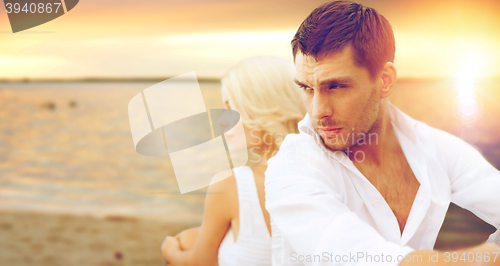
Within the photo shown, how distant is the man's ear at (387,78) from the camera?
63 centimetres

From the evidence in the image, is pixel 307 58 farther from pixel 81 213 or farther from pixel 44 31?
pixel 81 213

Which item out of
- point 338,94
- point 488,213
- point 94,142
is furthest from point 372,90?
point 94,142

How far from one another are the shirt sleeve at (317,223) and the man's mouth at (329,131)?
0.07 meters

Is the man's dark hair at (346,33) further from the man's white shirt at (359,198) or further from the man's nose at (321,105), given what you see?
the man's white shirt at (359,198)

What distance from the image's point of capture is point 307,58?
61cm

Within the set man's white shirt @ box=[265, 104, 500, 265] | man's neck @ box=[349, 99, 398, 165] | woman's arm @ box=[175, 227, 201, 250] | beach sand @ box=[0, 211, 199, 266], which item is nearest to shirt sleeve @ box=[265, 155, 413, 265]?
man's white shirt @ box=[265, 104, 500, 265]

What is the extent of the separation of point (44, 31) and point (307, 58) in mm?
1094

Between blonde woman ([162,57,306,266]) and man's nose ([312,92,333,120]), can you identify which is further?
blonde woman ([162,57,306,266])

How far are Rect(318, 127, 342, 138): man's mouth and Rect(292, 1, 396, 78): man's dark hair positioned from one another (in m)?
0.11

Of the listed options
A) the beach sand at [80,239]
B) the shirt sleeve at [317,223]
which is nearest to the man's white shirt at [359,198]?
the shirt sleeve at [317,223]

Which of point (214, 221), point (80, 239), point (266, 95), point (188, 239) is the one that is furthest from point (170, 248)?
point (80, 239)

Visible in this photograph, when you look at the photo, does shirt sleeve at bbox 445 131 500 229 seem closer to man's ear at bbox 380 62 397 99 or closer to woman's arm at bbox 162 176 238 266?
man's ear at bbox 380 62 397 99

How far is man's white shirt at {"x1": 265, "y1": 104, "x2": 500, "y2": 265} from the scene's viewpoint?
569 millimetres

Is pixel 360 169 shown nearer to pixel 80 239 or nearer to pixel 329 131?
pixel 329 131
